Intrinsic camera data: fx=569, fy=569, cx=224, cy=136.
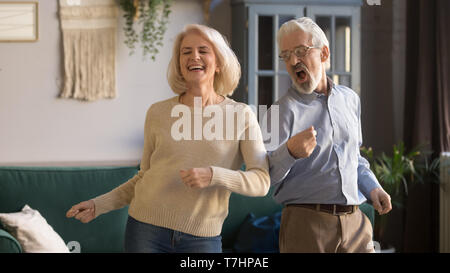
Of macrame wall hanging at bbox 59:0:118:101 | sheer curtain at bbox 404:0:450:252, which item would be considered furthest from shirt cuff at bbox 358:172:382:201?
macrame wall hanging at bbox 59:0:118:101

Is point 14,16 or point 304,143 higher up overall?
point 14,16

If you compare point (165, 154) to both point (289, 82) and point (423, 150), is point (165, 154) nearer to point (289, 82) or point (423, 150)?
point (289, 82)

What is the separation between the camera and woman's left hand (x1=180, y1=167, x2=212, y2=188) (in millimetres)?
495

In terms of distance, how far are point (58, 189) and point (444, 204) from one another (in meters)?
0.92

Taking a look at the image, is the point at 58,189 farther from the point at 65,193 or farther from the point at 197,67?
the point at 197,67

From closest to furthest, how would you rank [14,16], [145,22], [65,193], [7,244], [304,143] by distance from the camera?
[304,143] → [7,244] → [14,16] → [65,193] → [145,22]

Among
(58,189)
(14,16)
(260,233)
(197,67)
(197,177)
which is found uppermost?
(14,16)

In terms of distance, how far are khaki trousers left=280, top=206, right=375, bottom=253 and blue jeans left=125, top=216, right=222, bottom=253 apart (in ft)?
0.26

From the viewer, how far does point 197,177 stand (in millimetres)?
497

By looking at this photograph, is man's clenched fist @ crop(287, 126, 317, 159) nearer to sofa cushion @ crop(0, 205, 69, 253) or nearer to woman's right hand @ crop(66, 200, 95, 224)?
woman's right hand @ crop(66, 200, 95, 224)

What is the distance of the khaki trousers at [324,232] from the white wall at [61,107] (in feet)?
3.97

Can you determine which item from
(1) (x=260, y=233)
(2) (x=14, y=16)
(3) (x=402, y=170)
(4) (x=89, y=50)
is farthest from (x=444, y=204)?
(4) (x=89, y=50)
